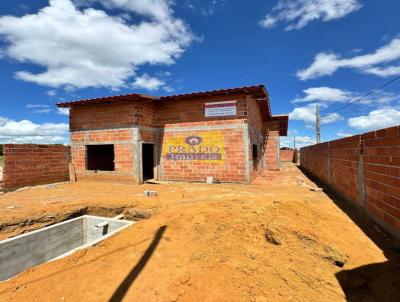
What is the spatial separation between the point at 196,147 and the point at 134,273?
8214 mm

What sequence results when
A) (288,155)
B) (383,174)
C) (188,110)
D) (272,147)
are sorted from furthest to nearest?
(288,155), (272,147), (188,110), (383,174)

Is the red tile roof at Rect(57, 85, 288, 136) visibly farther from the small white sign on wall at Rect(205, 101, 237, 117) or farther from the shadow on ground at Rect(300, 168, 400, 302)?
the shadow on ground at Rect(300, 168, 400, 302)

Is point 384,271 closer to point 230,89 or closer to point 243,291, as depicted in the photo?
point 243,291

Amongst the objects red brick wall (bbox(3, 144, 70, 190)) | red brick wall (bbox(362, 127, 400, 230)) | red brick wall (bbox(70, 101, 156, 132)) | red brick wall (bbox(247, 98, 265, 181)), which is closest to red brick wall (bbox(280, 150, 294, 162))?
red brick wall (bbox(247, 98, 265, 181))

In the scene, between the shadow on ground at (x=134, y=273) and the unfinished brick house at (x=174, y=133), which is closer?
the shadow on ground at (x=134, y=273)

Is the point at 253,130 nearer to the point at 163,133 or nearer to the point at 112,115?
the point at 163,133

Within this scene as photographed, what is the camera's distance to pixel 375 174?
471 centimetres

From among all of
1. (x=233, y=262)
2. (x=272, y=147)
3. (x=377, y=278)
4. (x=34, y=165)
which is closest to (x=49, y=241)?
(x=233, y=262)

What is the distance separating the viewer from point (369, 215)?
4.99 metres

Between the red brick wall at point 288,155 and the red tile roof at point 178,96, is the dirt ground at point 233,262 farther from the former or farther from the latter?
the red brick wall at point 288,155

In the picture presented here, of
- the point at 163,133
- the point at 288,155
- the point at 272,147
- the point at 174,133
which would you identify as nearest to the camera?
the point at 174,133

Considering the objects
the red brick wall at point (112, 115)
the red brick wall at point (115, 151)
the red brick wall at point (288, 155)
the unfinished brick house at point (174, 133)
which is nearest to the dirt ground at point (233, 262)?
the unfinished brick house at point (174, 133)

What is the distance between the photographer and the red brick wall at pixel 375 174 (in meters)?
3.97

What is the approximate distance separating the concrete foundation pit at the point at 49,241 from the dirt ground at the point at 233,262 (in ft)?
2.35
